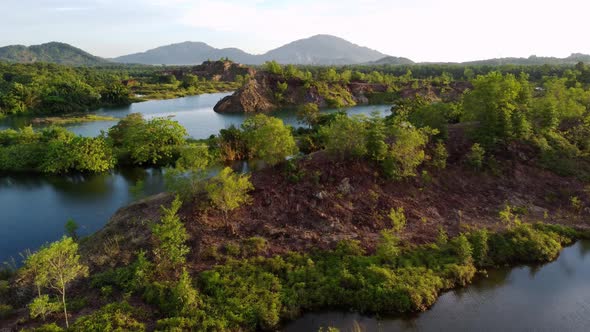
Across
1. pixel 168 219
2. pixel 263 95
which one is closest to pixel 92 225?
pixel 168 219

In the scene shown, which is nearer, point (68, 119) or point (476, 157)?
point (476, 157)

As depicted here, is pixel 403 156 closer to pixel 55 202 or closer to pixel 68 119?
pixel 55 202

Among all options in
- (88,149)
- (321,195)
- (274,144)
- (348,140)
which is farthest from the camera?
(88,149)

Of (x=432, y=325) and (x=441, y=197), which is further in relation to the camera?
(x=441, y=197)

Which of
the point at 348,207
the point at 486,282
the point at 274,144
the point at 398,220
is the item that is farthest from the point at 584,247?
the point at 274,144

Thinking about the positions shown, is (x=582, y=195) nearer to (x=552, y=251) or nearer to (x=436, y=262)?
(x=552, y=251)

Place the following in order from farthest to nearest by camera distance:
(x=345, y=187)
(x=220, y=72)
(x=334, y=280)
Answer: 1. (x=220, y=72)
2. (x=345, y=187)
3. (x=334, y=280)

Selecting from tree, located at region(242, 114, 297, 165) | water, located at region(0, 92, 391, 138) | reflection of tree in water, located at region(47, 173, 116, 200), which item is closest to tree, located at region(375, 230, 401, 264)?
tree, located at region(242, 114, 297, 165)
